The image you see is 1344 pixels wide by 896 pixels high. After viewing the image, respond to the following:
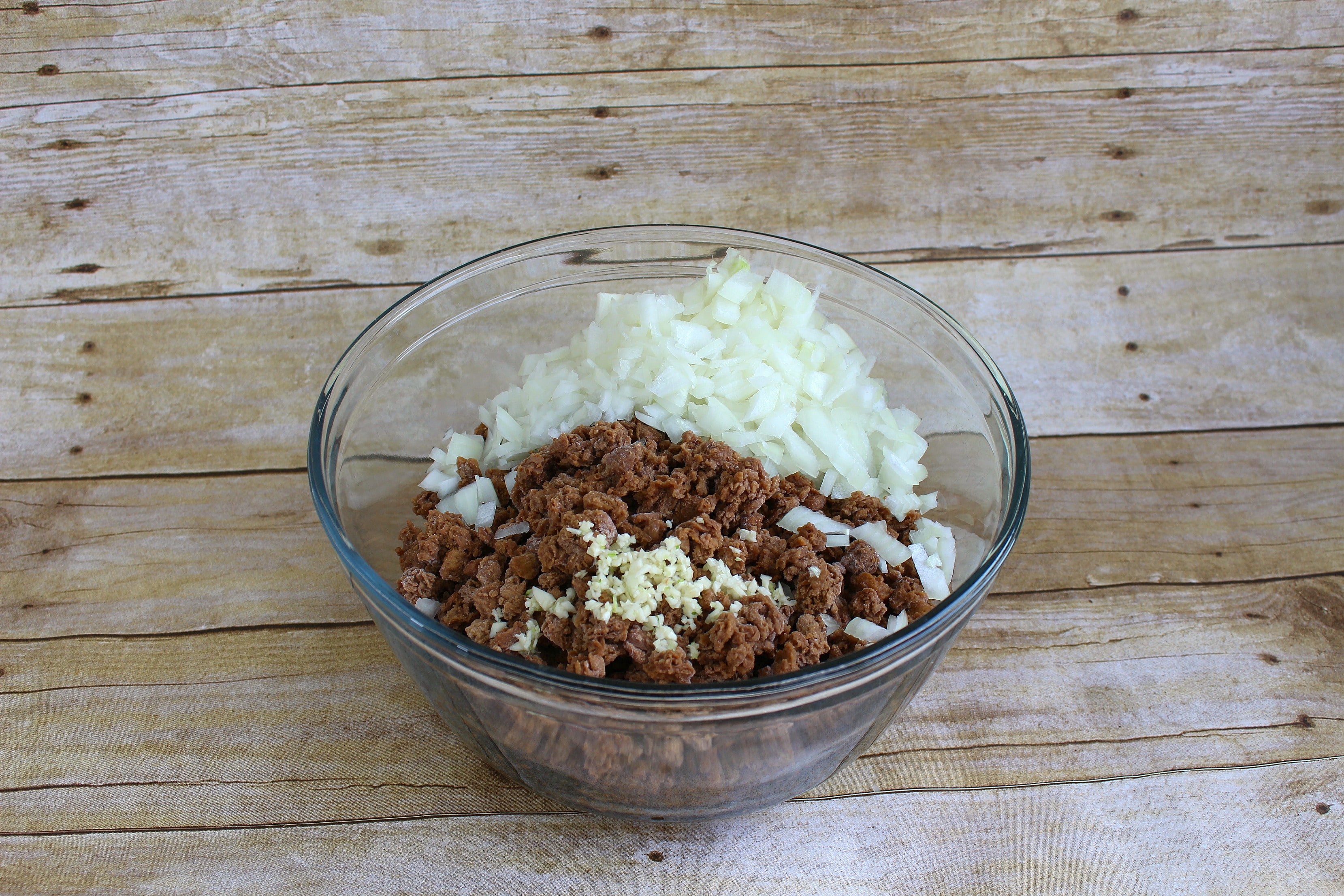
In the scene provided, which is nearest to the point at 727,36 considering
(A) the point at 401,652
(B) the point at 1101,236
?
(B) the point at 1101,236

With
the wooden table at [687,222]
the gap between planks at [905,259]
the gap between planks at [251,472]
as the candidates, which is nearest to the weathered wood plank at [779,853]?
the wooden table at [687,222]

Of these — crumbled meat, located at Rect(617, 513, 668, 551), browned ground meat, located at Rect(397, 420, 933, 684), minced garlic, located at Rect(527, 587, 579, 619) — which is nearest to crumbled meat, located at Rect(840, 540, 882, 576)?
browned ground meat, located at Rect(397, 420, 933, 684)

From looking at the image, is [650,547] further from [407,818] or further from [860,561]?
[407,818]

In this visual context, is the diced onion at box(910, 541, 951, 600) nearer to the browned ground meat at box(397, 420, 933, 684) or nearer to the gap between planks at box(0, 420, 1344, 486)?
the browned ground meat at box(397, 420, 933, 684)

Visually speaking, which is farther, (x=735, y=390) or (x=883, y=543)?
(x=735, y=390)

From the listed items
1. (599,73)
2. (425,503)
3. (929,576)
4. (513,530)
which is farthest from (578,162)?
(929,576)

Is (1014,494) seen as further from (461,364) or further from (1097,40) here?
(1097,40)
